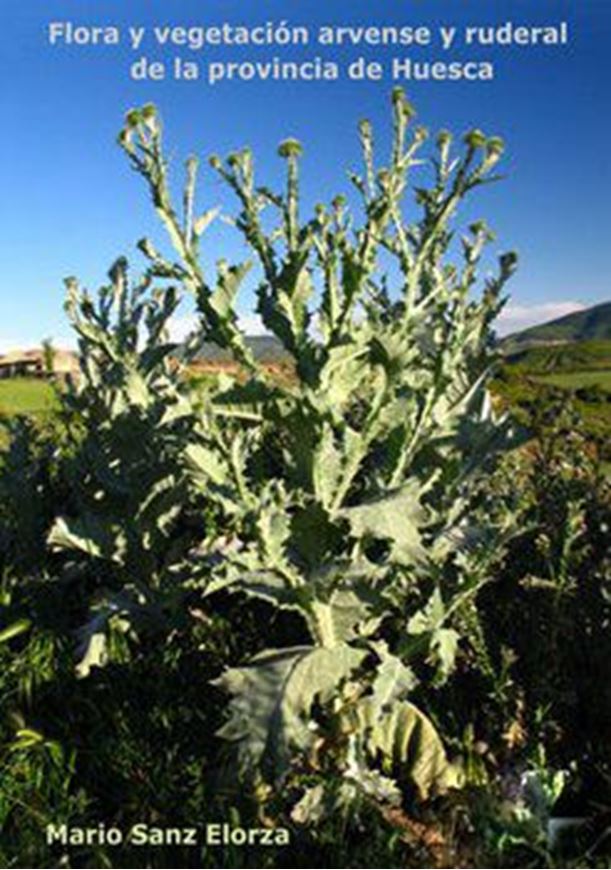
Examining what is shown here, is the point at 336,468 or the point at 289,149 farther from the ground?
the point at 289,149

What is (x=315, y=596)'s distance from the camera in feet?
11.7

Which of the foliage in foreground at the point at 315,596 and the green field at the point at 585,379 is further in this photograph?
the green field at the point at 585,379

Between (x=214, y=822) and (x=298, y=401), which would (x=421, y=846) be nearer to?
(x=214, y=822)

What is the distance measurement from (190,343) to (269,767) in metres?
2.11

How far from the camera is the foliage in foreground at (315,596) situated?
3.43 meters

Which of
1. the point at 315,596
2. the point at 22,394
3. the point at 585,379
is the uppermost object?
the point at 22,394

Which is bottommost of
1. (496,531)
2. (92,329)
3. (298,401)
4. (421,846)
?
(421,846)

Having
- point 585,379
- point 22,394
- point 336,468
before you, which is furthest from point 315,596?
point 22,394

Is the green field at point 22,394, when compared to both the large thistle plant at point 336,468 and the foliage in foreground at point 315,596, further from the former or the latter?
the large thistle plant at point 336,468

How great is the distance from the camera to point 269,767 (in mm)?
3443

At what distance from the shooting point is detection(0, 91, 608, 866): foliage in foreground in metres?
3.43

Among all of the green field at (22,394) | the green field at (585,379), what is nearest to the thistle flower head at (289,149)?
the green field at (585,379)

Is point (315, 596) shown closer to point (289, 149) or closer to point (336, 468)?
point (336, 468)

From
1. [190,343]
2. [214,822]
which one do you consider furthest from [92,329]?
[214,822]
